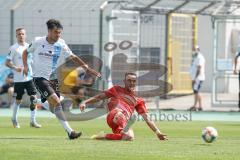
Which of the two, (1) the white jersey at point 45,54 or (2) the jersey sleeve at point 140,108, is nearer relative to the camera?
(2) the jersey sleeve at point 140,108

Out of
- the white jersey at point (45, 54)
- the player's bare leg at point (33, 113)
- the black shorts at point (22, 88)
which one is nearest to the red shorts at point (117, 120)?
the white jersey at point (45, 54)

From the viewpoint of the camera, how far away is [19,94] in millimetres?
19125

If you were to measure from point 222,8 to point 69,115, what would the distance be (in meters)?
8.79

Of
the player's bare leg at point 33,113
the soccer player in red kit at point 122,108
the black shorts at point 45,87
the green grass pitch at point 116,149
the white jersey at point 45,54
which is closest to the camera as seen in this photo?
the green grass pitch at point 116,149

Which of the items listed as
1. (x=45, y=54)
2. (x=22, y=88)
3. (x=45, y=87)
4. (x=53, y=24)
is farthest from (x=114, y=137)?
(x=22, y=88)

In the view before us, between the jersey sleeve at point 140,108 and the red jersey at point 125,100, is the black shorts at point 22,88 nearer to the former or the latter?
the red jersey at point 125,100

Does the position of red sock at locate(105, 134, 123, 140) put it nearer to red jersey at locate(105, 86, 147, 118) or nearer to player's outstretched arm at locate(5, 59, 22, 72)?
red jersey at locate(105, 86, 147, 118)

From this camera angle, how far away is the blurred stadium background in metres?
27.2

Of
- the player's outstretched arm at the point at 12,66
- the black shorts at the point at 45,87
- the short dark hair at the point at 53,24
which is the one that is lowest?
the black shorts at the point at 45,87

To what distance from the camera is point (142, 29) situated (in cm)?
2988

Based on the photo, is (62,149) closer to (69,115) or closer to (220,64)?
(69,115)

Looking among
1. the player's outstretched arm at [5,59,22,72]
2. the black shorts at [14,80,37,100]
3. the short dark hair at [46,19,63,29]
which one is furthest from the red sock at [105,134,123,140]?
the black shorts at [14,80,37,100]

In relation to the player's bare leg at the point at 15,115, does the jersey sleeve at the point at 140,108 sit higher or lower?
higher

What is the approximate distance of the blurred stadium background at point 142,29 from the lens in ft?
89.4
